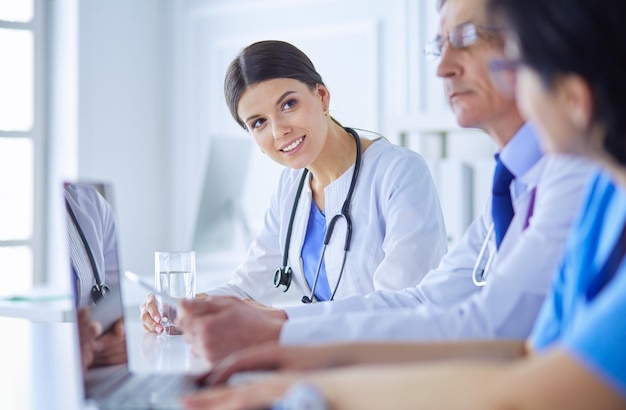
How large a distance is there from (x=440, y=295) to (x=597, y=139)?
0.90m

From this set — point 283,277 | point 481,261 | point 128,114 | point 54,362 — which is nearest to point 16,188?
point 128,114

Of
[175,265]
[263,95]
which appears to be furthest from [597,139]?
[263,95]

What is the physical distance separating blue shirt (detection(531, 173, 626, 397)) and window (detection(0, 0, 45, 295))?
14.1ft

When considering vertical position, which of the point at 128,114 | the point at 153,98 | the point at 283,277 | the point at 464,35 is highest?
the point at 153,98

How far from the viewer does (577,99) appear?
35.0 inches

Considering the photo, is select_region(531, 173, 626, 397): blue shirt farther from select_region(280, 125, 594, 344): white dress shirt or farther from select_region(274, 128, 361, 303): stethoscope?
select_region(274, 128, 361, 303): stethoscope

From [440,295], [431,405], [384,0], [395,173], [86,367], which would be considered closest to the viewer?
[431,405]

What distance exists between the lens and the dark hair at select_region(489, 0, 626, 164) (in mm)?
850

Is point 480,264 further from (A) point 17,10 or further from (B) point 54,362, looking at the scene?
(A) point 17,10

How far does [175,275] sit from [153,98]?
353 centimetres

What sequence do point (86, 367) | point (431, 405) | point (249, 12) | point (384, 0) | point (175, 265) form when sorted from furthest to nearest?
1. point (249, 12)
2. point (384, 0)
3. point (175, 265)
4. point (86, 367)
5. point (431, 405)

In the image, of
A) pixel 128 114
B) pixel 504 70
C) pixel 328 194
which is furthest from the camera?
pixel 128 114

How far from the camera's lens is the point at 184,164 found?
17.7 ft

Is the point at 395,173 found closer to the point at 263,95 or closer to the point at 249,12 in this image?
the point at 263,95
